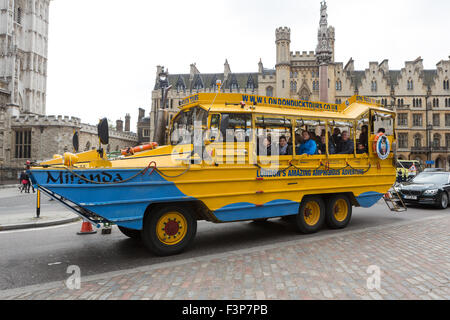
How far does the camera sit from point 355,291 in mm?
3887

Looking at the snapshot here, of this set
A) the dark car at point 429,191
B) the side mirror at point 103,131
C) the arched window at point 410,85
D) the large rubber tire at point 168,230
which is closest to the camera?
the side mirror at point 103,131

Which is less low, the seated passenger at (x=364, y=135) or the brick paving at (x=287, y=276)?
the seated passenger at (x=364, y=135)

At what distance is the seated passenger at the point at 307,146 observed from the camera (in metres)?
Result: 7.17

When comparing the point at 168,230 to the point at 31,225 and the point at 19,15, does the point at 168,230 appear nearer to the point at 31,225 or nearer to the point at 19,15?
the point at 31,225

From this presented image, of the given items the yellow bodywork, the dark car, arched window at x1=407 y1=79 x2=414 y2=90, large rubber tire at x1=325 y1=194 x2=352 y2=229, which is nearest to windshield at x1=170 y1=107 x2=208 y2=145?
the yellow bodywork

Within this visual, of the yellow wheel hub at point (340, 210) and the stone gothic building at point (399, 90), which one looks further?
the stone gothic building at point (399, 90)

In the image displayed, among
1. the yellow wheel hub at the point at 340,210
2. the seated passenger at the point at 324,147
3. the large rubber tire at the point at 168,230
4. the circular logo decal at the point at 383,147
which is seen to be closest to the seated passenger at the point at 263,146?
the seated passenger at the point at 324,147

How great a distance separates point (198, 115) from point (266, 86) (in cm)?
5081

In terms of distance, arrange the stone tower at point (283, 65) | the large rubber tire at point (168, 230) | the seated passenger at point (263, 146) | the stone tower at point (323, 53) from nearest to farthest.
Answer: the large rubber tire at point (168, 230) → the seated passenger at point (263, 146) → the stone tower at point (323, 53) → the stone tower at point (283, 65)

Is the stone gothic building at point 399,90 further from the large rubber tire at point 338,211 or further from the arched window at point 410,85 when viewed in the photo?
the large rubber tire at point 338,211

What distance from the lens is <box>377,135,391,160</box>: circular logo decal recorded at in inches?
321

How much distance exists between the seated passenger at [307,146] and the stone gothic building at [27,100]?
1466 inches

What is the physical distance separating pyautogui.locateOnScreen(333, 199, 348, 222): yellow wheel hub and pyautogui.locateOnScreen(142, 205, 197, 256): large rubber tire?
4.22 metres
